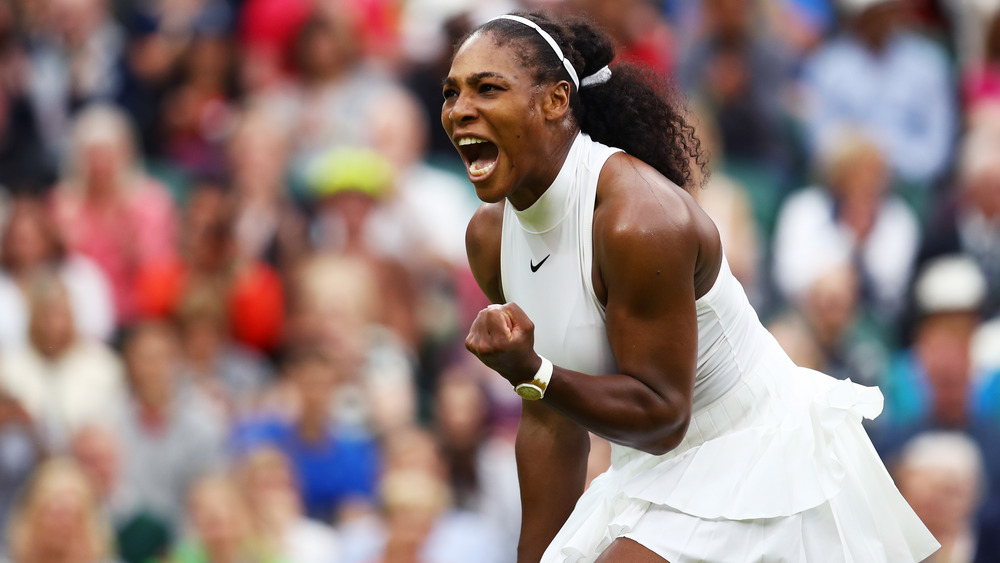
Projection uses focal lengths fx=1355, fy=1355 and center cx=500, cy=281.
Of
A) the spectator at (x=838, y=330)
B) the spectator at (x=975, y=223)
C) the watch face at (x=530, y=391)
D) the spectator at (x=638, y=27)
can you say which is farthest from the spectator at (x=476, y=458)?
the watch face at (x=530, y=391)

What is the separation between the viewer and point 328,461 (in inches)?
251

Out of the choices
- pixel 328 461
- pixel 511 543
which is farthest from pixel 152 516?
pixel 511 543

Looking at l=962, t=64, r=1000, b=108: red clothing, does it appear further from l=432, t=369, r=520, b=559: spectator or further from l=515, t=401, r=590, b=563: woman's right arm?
l=515, t=401, r=590, b=563: woman's right arm

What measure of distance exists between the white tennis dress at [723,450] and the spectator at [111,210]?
14.2 feet

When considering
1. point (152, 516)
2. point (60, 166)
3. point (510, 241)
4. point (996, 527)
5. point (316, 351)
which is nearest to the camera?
point (510, 241)

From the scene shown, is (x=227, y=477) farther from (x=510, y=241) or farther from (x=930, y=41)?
(x=930, y=41)

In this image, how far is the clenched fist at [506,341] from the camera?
283cm

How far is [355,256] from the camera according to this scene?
7.14 meters

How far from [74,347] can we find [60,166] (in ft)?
4.47

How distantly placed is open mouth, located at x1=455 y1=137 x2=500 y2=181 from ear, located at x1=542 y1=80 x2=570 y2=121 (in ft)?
0.51

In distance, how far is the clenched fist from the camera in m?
2.83

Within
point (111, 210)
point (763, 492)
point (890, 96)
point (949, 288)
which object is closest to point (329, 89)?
point (111, 210)

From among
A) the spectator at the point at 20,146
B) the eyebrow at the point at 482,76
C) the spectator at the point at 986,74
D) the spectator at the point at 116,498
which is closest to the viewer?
the eyebrow at the point at 482,76

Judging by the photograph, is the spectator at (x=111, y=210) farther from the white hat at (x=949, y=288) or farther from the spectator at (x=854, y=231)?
the white hat at (x=949, y=288)
